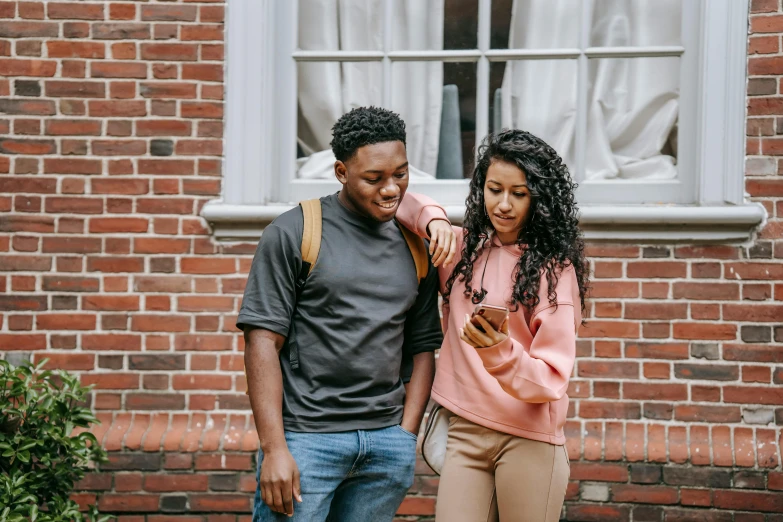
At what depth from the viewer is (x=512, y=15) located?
376 cm

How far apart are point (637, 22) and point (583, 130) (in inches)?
21.4

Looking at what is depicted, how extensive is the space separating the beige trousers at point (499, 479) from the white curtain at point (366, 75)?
1.85m

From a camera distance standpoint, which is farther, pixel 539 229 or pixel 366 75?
pixel 366 75

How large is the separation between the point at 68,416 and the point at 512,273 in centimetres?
195

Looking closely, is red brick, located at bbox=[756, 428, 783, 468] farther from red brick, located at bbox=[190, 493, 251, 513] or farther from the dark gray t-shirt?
red brick, located at bbox=[190, 493, 251, 513]

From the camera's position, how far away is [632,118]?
3.74m

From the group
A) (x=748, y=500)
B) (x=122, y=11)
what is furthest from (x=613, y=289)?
(x=122, y=11)

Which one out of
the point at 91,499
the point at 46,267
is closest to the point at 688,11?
the point at 46,267

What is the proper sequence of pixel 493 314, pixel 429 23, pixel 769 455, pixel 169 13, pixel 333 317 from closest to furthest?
pixel 493 314 → pixel 333 317 → pixel 769 455 → pixel 169 13 → pixel 429 23

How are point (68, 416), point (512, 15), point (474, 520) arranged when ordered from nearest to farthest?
point (474, 520) < point (68, 416) < point (512, 15)

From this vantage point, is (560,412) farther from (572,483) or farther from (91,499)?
(91,499)

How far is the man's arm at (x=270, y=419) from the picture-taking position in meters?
2.07

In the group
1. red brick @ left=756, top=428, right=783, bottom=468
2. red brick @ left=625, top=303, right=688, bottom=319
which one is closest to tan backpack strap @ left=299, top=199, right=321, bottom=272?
red brick @ left=625, top=303, right=688, bottom=319

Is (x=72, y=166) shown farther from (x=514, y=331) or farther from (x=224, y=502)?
(x=514, y=331)
